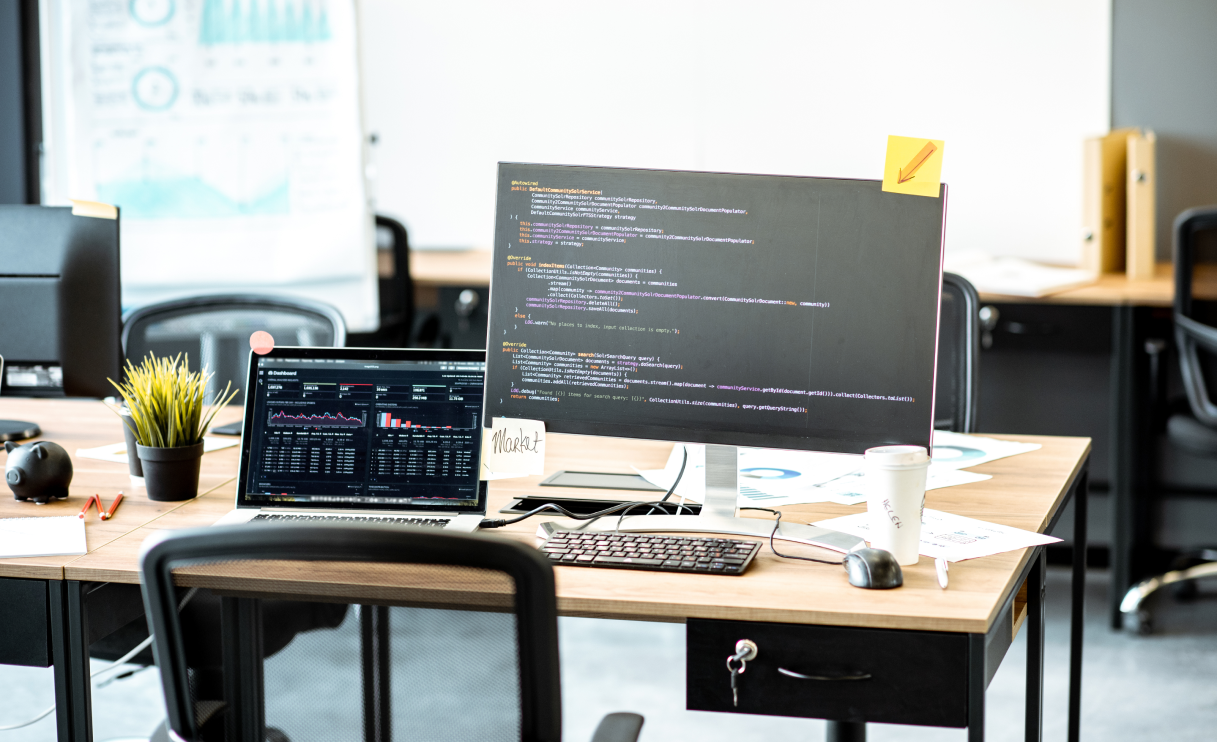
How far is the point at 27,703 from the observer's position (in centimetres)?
258

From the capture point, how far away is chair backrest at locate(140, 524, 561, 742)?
892 mm

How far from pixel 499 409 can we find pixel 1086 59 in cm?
274

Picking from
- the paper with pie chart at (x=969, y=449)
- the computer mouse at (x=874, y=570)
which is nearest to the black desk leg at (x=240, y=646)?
the computer mouse at (x=874, y=570)

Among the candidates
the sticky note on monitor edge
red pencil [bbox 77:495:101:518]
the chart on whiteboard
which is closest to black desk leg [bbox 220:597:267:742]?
red pencil [bbox 77:495:101:518]

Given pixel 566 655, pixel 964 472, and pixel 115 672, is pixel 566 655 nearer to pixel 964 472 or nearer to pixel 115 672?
pixel 115 672

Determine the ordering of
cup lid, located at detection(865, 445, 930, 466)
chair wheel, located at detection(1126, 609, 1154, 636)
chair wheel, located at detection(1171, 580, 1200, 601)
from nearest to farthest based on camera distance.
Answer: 1. cup lid, located at detection(865, 445, 930, 466)
2. chair wheel, located at detection(1126, 609, 1154, 636)
3. chair wheel, located at detection(1171, 580, 1200, 601)

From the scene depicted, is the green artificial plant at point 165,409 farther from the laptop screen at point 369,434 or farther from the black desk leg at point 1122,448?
the black desk leg at point 1122,448

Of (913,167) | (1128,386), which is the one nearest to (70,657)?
(913,167)

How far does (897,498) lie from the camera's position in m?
1.31

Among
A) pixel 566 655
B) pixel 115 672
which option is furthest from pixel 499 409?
pixel 115 672

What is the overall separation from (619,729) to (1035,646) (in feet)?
2.39

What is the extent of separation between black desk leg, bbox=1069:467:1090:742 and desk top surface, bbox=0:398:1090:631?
0.11m

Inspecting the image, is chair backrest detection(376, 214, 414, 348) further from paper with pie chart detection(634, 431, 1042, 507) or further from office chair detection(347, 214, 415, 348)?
paper with pie chart detection(634, 431, 1042, 507)

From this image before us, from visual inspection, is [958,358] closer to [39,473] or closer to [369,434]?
[369,434]
